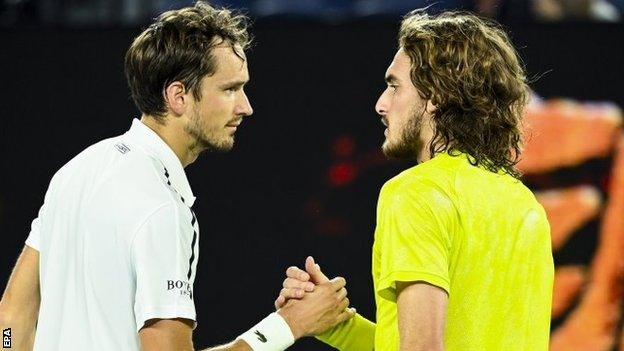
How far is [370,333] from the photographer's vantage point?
3.19 m

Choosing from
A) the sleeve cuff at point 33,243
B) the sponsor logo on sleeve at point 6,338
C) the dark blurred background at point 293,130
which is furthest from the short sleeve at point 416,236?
the dark blurred background at point 293,130

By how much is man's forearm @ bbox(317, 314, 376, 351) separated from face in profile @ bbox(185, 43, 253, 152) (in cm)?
57

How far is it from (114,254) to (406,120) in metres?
0.74

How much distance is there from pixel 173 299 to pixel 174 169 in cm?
43

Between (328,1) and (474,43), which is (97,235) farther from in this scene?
(328,1)

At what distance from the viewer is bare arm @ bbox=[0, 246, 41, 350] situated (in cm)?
315

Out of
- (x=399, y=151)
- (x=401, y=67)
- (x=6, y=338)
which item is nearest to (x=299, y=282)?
(x=399, y=151)

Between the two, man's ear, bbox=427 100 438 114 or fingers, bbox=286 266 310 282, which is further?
fingers, bbox=286 266 310 282

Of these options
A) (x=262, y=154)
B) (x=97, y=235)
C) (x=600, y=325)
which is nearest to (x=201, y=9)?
(x=97, y=235)

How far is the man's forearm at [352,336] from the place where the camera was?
3.18 m

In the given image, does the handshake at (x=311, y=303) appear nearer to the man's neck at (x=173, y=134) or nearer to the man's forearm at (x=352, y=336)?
the man's forearm at (x=352, y=336)

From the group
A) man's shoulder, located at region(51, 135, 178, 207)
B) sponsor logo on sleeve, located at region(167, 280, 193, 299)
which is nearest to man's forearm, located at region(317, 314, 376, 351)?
sponsor logo on sleeve, located at region(167, 280, 193, 299)

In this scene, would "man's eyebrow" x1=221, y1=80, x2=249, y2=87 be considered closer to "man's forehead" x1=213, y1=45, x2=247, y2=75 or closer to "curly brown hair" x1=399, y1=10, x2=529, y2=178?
"man's forehead" x1=213, y1=45, x2=247, y2=75

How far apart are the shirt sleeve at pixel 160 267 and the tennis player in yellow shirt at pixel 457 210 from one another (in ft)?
1.45
